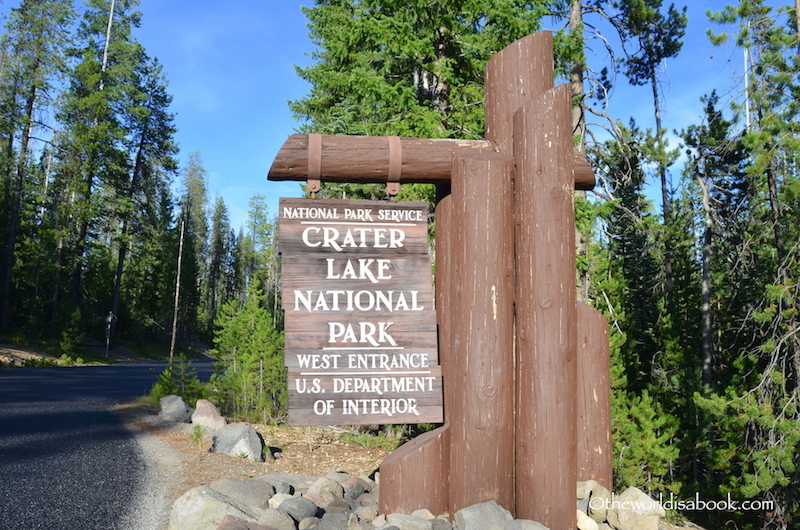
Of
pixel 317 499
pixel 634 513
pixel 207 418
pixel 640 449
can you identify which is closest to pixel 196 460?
pixel 207 418

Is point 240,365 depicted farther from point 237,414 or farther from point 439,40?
point 439,40

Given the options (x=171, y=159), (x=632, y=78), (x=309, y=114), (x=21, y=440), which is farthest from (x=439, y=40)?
(x=171, y=159)

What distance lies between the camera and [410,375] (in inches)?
158

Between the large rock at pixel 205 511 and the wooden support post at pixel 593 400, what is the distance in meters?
2.65

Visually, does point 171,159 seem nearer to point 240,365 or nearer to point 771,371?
point 240,365

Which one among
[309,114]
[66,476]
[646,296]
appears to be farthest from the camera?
[646,296]

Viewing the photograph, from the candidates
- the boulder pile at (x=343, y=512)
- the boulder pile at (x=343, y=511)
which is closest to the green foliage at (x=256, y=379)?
the boulder pile at (x=343, y=511)

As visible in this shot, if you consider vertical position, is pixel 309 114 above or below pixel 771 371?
above

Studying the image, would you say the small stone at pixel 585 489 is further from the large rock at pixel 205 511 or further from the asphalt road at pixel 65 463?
the asphalt road at pixel 65 463

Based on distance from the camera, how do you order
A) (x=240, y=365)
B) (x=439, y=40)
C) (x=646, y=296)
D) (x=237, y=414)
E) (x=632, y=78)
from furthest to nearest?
(x=646, y=296) < (x=632, y=78) < (x=240, y=365) < (x=237, y=414) < (x=439, y=40)

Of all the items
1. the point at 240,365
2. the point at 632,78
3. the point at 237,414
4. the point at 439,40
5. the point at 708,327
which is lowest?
the point at 237,414

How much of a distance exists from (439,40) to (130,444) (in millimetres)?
9029

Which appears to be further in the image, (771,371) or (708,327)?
(708,327)

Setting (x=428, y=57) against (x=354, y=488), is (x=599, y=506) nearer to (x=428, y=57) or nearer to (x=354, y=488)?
(x=354, y=488)
